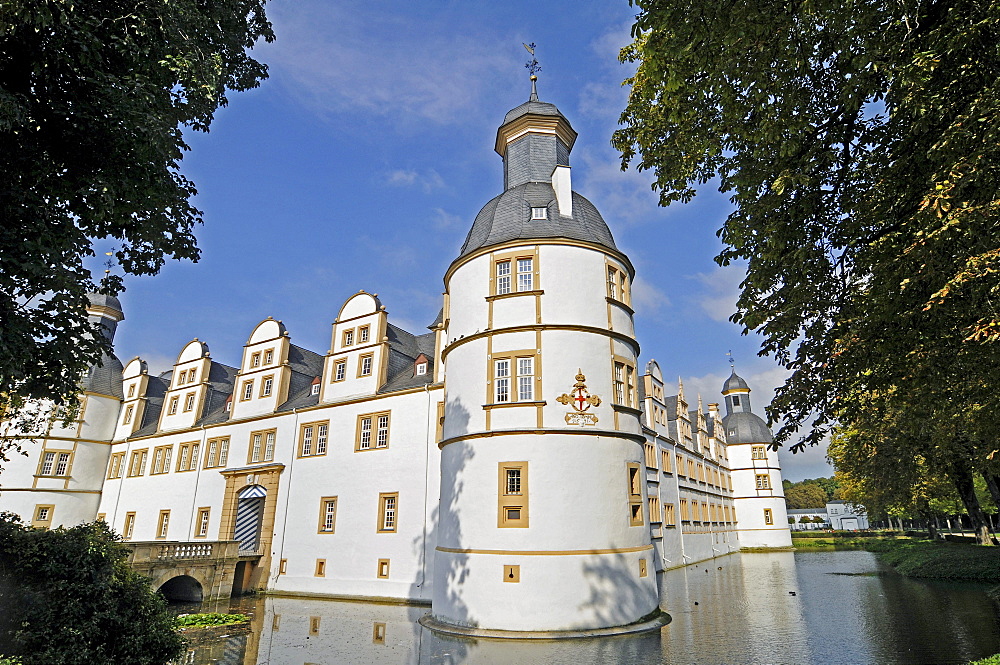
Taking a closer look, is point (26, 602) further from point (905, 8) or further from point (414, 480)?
point (414, 480)

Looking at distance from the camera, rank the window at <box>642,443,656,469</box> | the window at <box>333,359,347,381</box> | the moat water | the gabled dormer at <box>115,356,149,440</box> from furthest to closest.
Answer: the gabled dormer at <box>115,356,149,440</box>, the window at <box>642,443,656,469</box>, the window at <box>333,359,347,381</box>, the moat water

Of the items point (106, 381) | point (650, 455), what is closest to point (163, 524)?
point (106, 381)

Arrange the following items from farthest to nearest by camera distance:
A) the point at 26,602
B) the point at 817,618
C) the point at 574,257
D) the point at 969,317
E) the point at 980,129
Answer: the point at 574,257 → the point at 817,618 → the point at 26,602 → the point at 969,317 → the point at 980,129

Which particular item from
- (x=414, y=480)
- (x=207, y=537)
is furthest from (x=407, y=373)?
(x=207, y=537)

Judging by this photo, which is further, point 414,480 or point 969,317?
point 414,480

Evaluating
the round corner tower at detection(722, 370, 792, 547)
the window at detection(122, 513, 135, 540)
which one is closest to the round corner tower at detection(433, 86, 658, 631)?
the window at detection(122, 513, 135, 540)

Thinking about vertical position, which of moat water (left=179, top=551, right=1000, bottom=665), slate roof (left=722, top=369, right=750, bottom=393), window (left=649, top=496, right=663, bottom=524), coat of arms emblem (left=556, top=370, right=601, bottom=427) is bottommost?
moat water (left=179, top=551, right=1000, bottom=665)

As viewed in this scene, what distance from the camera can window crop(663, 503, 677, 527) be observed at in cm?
3156

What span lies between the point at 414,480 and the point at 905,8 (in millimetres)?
19725

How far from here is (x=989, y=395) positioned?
26.2 feet

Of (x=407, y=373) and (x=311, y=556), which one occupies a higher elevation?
(x=407, y=373)

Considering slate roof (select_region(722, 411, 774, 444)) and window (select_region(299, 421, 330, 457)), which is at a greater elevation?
slate roof (select_region(722, 411, 774, 444))

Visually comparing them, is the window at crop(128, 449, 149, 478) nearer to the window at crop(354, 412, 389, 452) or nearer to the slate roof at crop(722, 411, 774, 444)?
the window at crop(354, 412, 389, 452)

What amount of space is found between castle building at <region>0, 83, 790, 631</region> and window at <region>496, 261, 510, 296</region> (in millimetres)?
46
